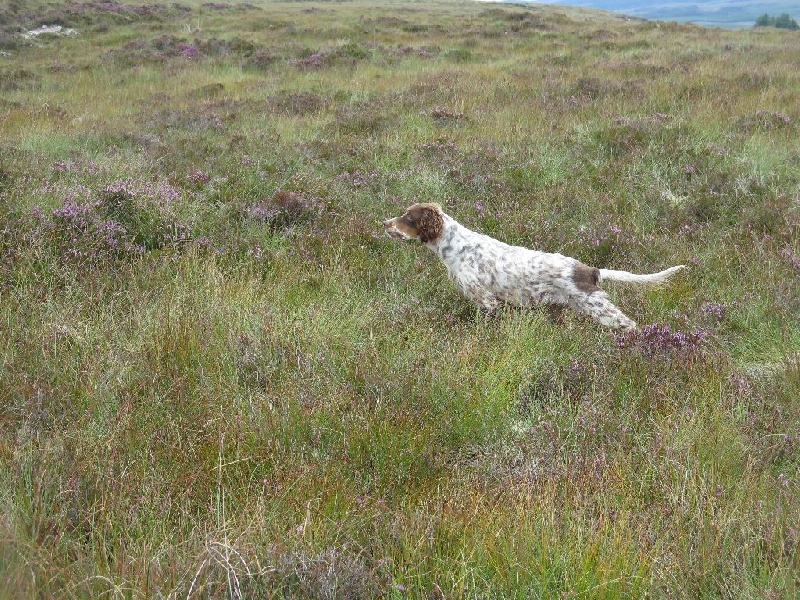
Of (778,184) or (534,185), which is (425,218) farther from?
(778,184)

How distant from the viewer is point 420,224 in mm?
5289

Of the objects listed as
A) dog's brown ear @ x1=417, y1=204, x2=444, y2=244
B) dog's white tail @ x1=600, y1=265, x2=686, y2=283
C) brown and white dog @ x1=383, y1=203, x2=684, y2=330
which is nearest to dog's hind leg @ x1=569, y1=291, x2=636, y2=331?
brown and white dog @ x1=383, y1=203, x2=684, y2=330

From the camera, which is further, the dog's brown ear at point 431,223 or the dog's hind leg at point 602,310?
the dog's brown ear at point 431,223

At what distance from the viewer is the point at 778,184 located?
276 inches

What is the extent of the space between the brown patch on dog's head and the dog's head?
4.06 ft

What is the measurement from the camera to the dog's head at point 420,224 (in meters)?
5.26

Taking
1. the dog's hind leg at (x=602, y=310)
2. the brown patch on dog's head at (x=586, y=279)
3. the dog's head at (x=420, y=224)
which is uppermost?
the dog's head at (x=420, y=224)

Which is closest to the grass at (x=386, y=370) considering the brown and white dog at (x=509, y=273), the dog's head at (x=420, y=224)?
the brown and white dog at (x=509, y=273)

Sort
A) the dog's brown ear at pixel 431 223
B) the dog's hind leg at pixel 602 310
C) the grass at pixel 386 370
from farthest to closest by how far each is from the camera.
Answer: the dog's brown ear at pixel 431 223, the dog's hind leg at pixel 602 310, the grass at pixel 386 370

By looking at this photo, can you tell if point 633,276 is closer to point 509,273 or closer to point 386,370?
point 509,273

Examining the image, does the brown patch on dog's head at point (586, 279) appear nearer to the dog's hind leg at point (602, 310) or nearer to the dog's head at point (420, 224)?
the dog's hind leg at point (602, 310)

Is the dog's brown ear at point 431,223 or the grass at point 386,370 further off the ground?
the dog's brown ear at point 431,223

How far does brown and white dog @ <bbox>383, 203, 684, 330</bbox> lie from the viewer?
4.70 m

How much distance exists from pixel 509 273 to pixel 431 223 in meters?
0.83
